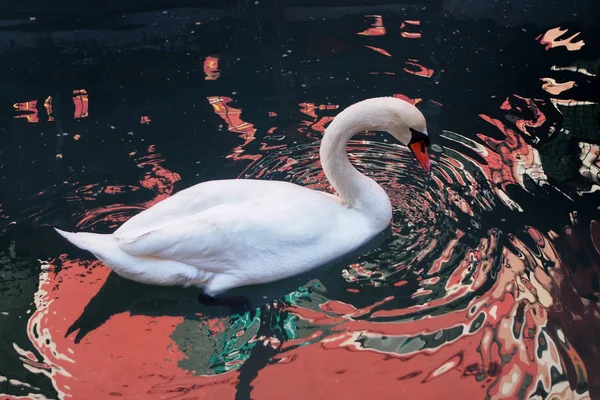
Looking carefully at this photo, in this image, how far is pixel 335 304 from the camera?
3475mm

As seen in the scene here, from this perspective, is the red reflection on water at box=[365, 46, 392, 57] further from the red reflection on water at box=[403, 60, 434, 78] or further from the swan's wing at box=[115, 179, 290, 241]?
the swan's wing at box=[115, 179, 290, 241]

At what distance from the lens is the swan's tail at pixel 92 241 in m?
3.41

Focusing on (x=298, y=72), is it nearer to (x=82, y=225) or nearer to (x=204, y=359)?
(x=82, y=225)

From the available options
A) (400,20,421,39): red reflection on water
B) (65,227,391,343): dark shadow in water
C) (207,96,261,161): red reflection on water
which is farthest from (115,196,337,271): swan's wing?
(400,20,421,39): red reflection on water

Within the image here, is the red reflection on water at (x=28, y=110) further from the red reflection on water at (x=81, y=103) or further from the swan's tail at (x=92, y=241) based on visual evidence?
the swan's tail at (x=92, y=241)

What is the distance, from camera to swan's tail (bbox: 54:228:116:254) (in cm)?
341

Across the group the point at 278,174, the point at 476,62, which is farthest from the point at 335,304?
the point at 476,62

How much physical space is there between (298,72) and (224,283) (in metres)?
2.96

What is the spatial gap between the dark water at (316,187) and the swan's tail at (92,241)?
0.30 meters

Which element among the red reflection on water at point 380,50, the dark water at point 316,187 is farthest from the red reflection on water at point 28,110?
the red reflection on water at point 380,50

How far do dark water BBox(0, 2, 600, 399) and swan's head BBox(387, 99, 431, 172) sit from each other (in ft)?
1.58

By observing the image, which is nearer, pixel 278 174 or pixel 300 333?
pixel 300 333

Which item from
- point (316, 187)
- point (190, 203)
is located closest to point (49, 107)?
point (316, 187)

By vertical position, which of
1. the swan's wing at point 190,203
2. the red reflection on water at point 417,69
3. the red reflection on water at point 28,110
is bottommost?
the red reflection on water at point 28,110
